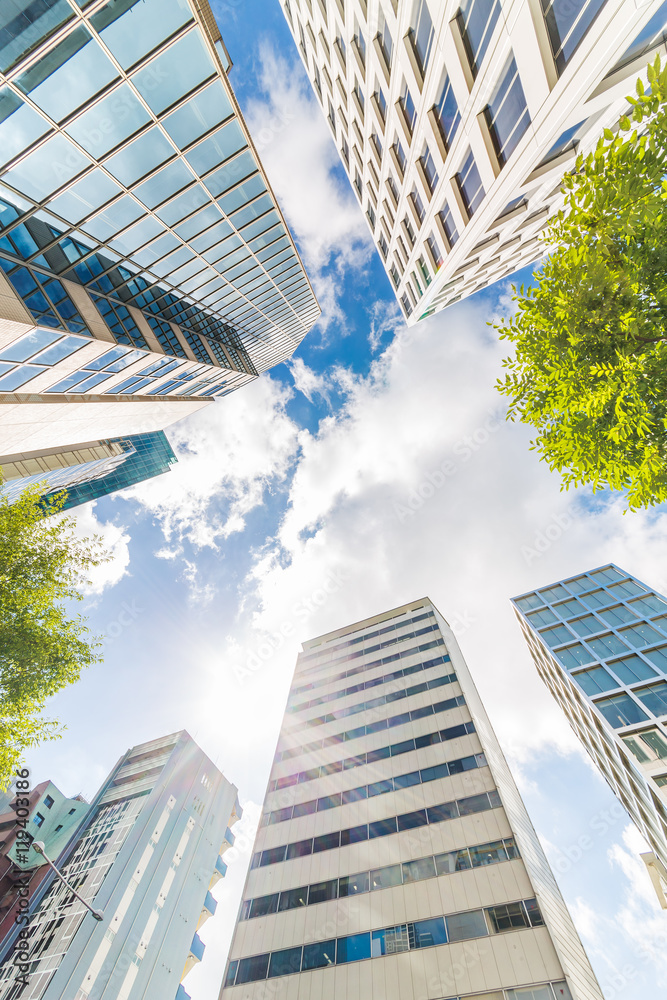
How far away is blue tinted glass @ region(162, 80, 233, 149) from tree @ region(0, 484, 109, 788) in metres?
12.6

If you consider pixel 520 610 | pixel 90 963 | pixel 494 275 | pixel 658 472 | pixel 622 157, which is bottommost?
pixel 90 963

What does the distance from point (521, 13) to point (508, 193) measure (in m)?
5.29

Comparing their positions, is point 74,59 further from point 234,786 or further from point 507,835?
point 234,786

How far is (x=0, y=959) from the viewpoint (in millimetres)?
37031

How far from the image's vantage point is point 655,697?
26.5 metres

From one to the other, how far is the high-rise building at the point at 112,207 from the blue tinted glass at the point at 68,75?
25 millimetres

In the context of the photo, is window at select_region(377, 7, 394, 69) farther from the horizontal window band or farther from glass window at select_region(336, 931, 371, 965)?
glass window at select_region(336, 931, 371, 965)

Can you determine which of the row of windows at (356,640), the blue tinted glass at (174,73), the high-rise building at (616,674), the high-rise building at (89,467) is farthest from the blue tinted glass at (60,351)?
the high-rise building at (616,674)

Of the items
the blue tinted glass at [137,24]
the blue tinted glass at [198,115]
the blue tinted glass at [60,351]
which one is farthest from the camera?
the blue tinted glass at [60,351]

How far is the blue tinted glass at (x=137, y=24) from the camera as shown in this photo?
30.0ft

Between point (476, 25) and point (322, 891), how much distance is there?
34466mm

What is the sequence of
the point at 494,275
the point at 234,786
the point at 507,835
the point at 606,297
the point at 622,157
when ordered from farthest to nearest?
1. the point at 234,786
2. the point at 494,275
3. the point at 507,835
4. the point at 606,297
5. the point at 622,157

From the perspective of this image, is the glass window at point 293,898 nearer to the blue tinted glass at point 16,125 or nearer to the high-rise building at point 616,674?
the high-rise building at point 616,674

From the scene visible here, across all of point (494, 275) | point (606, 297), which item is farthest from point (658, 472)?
point (494, 275)
